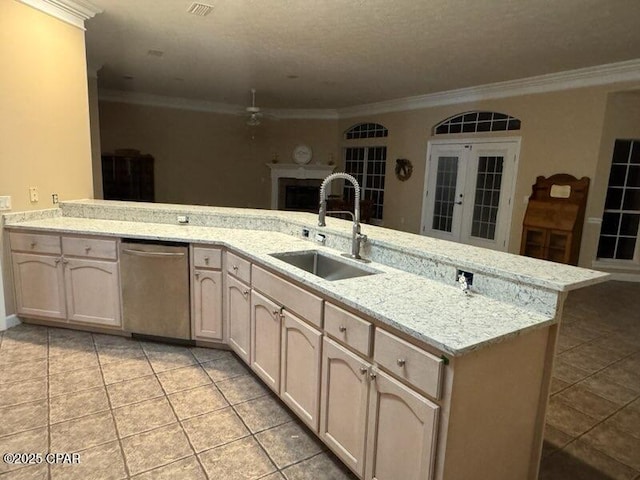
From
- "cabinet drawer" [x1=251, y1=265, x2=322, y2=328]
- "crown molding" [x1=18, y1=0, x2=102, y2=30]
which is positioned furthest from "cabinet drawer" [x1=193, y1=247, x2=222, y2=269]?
"crown molding" [x1=18, y1=0, x2=102, y2=30]

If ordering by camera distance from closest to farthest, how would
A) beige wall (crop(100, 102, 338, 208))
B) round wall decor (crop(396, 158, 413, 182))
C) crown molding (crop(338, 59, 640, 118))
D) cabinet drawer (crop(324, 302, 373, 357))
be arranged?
cabinet drawer (crop(324, 302, 373, 357)), crown molding (crop(338, 59, 640, 118)), round wall decor (crop(396, 158, 413, 182)), beige wall (crop(100, 102, 338, 208))

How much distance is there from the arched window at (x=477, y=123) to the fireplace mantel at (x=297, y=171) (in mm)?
3001

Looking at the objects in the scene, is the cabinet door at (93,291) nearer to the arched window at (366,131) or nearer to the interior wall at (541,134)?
the interior wall at (541,134)

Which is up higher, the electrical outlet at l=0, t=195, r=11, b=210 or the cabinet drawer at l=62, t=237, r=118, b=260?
the electrical outlet at l=0, t=195, r=11, b=210

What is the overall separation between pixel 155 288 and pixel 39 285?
104cm

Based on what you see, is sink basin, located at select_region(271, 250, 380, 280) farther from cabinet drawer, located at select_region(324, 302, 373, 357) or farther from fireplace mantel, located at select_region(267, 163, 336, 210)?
fireplace mantel, located at select_region(267, 163, 336, 210)

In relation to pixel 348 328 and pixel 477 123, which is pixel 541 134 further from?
pixel 348 328

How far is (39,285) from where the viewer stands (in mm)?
3219

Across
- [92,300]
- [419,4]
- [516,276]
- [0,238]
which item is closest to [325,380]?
[516,276]

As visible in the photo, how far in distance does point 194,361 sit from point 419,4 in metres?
3.38

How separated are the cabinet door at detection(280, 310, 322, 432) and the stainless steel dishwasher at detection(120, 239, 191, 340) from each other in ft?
3.73

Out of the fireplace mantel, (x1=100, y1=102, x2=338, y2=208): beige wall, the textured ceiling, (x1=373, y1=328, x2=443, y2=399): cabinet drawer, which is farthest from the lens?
the fireplace mantel

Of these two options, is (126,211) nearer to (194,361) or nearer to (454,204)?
(194,361)

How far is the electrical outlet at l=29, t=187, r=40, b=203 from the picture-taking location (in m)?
3.34
